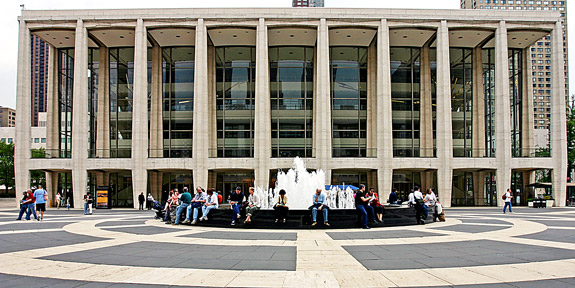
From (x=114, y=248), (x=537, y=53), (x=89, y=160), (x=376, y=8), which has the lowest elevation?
(x=114, y=248)

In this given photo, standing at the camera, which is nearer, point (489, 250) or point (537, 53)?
point (489, 250)

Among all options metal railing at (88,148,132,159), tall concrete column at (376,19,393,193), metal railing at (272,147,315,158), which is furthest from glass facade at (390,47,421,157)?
metal railing at (88,148,132,159)

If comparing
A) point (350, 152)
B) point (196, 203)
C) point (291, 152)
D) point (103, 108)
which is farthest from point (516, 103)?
point (103, 108)

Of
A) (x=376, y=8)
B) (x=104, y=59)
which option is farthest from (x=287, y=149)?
(x=104, y=59)

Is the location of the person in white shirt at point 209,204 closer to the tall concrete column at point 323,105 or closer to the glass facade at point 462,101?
the tall concrete column at point 323,105

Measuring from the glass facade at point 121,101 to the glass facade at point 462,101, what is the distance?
33.2 meters

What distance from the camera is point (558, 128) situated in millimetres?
35250

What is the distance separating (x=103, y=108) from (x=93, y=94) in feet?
7.76

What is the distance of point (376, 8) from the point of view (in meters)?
35.6

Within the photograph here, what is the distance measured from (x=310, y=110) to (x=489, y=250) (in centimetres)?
3128

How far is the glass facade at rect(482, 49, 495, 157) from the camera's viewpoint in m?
41.0

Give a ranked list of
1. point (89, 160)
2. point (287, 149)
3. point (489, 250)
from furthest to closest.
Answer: point (287, 149) < point (89, 160) < point (489, 250)

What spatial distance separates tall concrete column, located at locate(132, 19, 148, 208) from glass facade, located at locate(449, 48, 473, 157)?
98.8ft

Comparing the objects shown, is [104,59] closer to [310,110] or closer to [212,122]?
[212,122]
